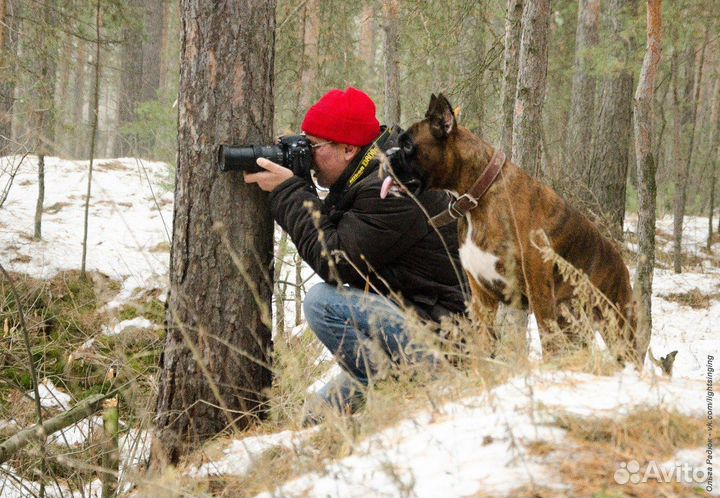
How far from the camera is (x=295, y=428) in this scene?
315 centimetres

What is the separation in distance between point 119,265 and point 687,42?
7381 mm

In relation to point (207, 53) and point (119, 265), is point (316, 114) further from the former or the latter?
point (119, 265)

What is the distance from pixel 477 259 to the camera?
367cm

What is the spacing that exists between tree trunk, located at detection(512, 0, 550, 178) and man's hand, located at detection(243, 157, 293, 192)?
92.6 inches

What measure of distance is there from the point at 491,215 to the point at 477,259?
0.79ft

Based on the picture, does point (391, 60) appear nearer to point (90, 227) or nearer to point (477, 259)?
point (90, 227)

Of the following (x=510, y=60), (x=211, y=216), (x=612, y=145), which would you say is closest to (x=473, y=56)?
(x=612, y=145)

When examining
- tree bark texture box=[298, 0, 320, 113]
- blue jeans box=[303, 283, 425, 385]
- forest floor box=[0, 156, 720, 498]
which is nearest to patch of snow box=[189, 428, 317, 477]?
forest floor box=[0, 156, 720, 498]

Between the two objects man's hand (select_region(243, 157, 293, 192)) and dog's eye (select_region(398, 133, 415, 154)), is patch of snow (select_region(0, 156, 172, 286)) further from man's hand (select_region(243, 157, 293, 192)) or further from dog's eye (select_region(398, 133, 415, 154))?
dog's eye (select_region(398, 133, 415, 154))

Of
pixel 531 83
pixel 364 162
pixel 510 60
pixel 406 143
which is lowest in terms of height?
pixel 364 162

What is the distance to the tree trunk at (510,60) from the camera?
18.9ft

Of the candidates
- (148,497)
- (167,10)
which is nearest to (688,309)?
(148,497)

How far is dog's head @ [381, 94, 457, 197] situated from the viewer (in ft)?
11.8

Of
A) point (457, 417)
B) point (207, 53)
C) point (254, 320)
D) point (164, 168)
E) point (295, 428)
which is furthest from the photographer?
point (164, 168)
